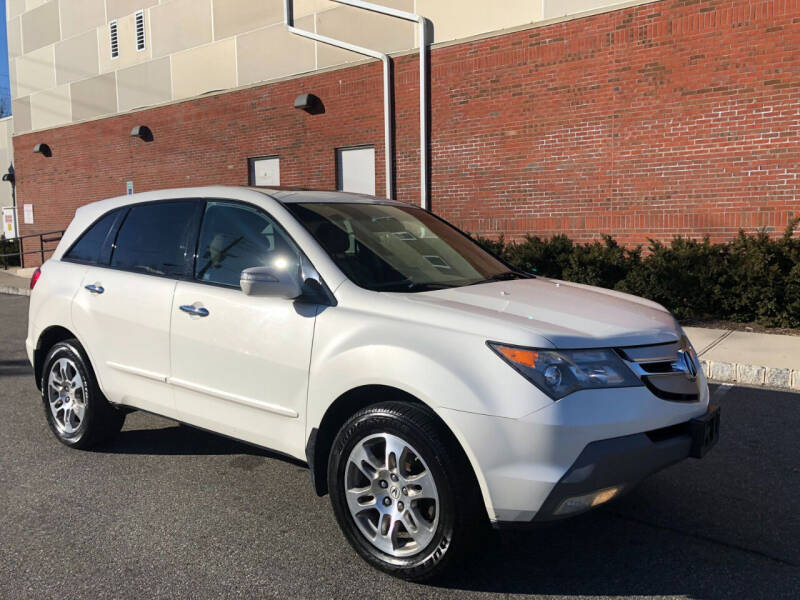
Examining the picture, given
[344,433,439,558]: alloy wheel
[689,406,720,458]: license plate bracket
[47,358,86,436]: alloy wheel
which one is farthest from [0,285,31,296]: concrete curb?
[689,406,720,458]: license plate bracket

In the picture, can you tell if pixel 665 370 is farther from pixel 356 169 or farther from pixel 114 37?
pixel 114 37

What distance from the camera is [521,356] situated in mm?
2789

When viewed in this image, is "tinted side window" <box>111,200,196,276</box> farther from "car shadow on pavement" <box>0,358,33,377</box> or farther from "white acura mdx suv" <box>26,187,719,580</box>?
"car shadow on pavement" <box>0,358,33,377</box>

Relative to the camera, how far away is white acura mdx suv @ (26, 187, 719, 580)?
276 centimetres

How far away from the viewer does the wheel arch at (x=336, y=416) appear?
3.10 m

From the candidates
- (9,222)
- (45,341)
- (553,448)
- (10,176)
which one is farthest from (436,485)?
(10,176)

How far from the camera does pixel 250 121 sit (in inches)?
663

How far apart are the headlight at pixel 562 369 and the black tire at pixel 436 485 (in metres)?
0.42

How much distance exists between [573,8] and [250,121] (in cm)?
833

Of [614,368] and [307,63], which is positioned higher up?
[307,63]

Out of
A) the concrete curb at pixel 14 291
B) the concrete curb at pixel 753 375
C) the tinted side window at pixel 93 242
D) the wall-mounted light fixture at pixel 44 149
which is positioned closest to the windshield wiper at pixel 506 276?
the tinted side window at pixel 93 242

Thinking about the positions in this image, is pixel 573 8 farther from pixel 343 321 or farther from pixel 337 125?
pixel 343 321

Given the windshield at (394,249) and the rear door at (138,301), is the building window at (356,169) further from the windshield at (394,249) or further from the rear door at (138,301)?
the windshield at (394,249)

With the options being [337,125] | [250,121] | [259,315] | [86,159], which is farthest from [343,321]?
[86,159]
